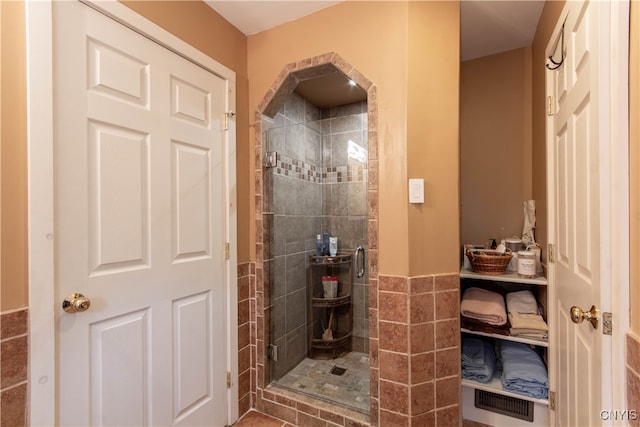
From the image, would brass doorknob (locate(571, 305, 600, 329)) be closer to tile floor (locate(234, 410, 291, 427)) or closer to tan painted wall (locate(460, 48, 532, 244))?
tan painted wall (locate(460, 48, 532, 244))

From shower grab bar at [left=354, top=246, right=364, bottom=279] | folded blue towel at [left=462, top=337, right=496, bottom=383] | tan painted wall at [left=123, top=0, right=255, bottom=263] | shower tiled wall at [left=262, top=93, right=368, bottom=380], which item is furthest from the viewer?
shower grab bar at [left=354, top=246, right=364, bottom=279]

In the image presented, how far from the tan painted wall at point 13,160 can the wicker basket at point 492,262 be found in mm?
2060

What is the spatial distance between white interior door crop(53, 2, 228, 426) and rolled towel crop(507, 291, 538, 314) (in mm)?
1722

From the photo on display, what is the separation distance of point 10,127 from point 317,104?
2109 mm

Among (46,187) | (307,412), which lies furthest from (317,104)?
(307,412)

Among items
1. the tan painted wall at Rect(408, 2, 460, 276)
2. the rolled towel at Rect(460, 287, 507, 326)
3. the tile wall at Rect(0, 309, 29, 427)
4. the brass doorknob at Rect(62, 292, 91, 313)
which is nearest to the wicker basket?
the rolled towel at Rect(460, 287, 507, 326)

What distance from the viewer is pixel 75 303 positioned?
1059 millimetres

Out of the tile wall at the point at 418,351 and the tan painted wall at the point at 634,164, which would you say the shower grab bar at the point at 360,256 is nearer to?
the tile wall at the point at 418,351

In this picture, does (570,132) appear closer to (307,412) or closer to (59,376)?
(307,412)

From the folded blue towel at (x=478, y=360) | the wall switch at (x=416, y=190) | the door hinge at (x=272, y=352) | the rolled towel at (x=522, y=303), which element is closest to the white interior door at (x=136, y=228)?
the door hinge at (x=272, y=352)

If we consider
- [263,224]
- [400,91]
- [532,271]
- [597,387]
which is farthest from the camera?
[263,224]

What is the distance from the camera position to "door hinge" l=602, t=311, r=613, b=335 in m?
0.81

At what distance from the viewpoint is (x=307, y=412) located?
172 centimetres

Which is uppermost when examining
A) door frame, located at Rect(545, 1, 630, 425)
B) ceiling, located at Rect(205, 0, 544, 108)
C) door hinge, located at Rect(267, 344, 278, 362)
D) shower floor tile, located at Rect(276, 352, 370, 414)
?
ceiling, located at Rect(205, 0, 544, 108)
